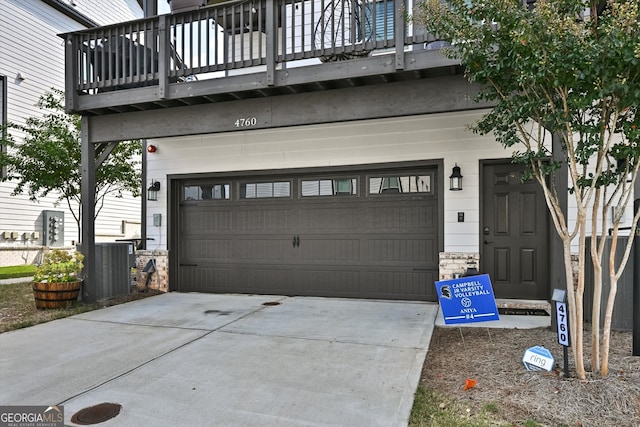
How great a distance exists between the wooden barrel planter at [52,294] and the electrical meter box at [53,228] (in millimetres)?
5430

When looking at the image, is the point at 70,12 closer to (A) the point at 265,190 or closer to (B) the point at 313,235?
(A) the point at 265,190

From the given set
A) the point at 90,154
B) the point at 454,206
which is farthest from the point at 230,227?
the point at 454,206

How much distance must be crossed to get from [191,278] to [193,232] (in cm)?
81

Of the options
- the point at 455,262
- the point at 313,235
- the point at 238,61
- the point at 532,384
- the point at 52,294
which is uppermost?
the point at 238,61

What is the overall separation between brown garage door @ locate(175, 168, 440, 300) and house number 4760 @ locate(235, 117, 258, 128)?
67.6 inches

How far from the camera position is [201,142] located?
7320 millimetres

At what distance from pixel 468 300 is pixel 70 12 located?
1228 centimetres

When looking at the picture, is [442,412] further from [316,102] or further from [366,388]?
[316,102]

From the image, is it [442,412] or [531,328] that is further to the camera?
[531,328]

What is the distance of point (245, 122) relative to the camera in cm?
540

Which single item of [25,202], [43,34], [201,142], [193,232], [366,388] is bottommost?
[366,388]

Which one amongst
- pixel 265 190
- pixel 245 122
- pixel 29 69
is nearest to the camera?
pixel 245 122

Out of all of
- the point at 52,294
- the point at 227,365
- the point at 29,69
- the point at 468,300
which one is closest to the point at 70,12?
the point at 29,69

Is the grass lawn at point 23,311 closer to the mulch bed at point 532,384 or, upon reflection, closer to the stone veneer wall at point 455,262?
the mulch bed at point 532,384
